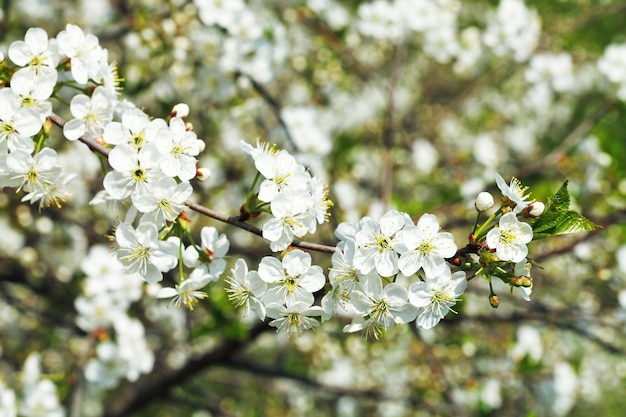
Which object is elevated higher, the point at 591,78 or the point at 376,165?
the point at 591,78

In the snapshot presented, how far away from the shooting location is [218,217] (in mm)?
1473

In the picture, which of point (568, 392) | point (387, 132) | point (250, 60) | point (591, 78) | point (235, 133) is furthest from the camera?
point (591, 78)

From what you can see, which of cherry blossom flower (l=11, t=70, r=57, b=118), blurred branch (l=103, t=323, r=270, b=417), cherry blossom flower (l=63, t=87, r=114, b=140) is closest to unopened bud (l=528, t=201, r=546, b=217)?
cherry blossom flower (l=63, t=87, r=114, b=140)

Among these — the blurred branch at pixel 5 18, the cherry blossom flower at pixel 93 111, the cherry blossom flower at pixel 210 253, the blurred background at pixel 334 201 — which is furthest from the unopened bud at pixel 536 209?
the blurred branch at pixel 5 18

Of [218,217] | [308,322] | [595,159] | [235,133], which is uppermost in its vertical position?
[218,217]

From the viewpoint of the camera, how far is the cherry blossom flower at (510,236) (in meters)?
1.43

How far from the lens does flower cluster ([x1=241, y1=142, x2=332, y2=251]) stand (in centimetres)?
151

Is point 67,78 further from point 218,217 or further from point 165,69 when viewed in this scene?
point 165,69

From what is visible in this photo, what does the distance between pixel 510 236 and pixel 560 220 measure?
5.9 inches

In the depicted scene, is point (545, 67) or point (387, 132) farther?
point (545, 67)

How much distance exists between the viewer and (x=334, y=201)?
4492 mm

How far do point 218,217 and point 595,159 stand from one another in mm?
3012

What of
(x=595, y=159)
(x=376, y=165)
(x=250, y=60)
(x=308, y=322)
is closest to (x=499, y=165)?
(x=376, y=165)

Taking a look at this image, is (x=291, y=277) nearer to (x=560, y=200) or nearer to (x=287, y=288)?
(x=287, y=288)
